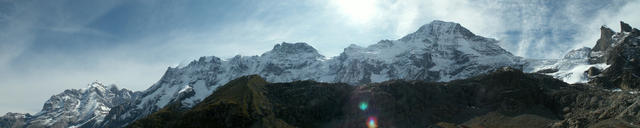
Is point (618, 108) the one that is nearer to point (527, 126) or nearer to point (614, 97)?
point (614, 97)

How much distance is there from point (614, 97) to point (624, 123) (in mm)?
41294

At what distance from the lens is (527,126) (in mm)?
197125

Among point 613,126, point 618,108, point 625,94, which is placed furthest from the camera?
point 625,94

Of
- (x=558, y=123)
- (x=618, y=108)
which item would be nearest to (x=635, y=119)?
(x=618, y=108)

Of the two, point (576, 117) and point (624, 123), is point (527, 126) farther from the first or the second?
point (624, 123)

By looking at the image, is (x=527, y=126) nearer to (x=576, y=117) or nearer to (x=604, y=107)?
(x=576, y=117)

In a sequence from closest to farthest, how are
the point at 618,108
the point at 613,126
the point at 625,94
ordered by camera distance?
the point at 613,126 → the point at 618,108 → the point at 625,94

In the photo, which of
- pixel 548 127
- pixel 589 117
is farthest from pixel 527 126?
pixel 589 117

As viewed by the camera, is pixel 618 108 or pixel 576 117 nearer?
pixel 618 108

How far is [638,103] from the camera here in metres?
167

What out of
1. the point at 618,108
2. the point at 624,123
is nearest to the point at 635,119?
the point at 624,123

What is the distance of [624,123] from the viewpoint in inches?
6270

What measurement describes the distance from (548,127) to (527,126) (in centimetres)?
942

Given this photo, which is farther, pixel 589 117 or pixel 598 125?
pixel 589 117
